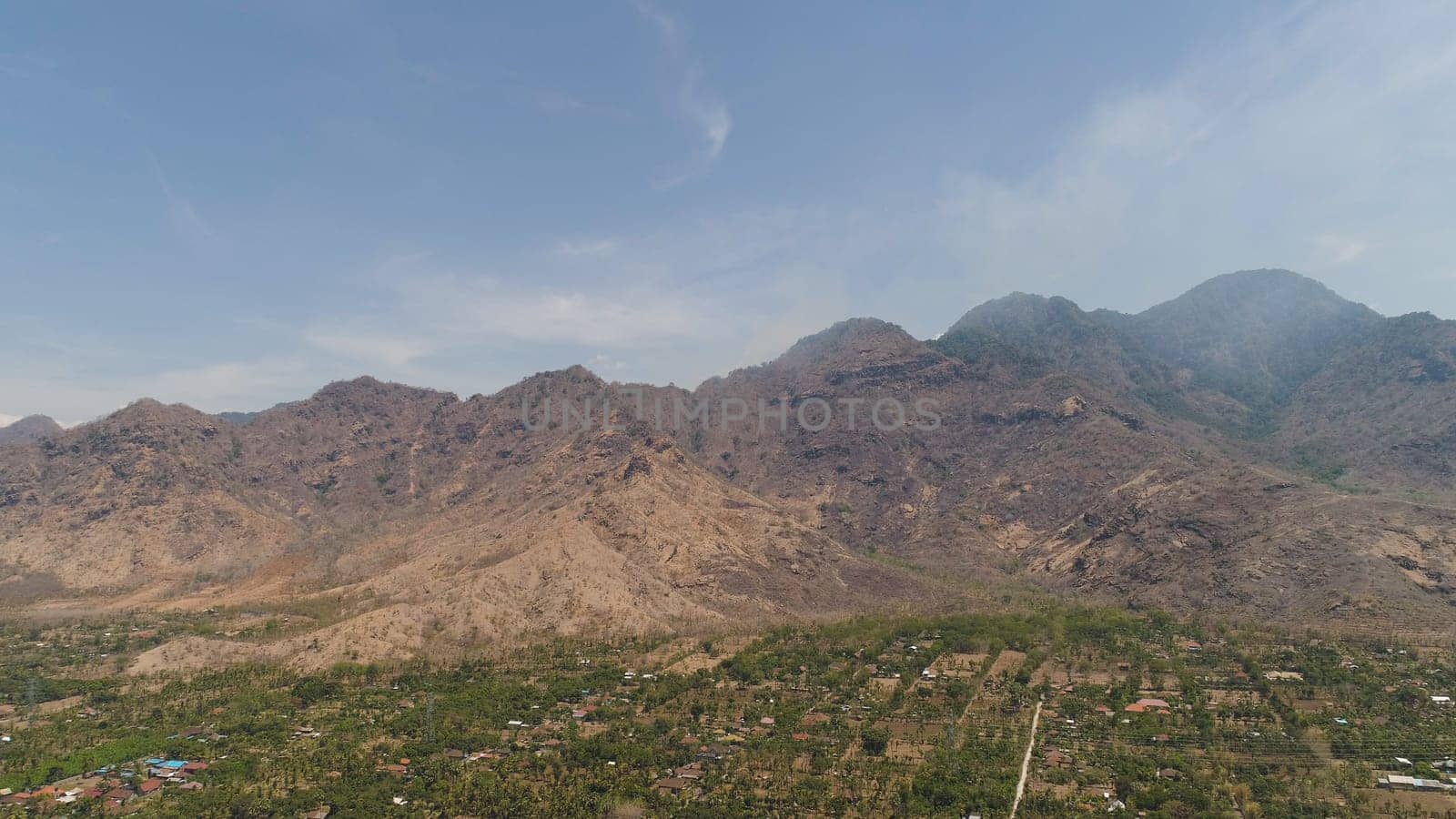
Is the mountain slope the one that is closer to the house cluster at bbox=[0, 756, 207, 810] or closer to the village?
the village

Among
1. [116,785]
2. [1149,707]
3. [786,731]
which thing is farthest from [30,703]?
[1149,707]

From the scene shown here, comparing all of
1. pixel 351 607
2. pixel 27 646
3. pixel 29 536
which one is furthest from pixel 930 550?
pixel 29 536

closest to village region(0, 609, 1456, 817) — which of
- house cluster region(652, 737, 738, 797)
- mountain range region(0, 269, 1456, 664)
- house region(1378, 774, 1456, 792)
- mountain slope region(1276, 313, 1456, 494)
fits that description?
house region(1378, 774, 1456, 792)

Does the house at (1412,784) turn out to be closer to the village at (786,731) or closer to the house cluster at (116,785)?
the village at (786,731)

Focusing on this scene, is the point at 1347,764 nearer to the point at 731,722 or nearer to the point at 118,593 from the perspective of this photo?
the point at 731,722

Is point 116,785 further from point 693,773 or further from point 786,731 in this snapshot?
point 786,731

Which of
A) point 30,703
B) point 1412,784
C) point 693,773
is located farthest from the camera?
point 30,703
